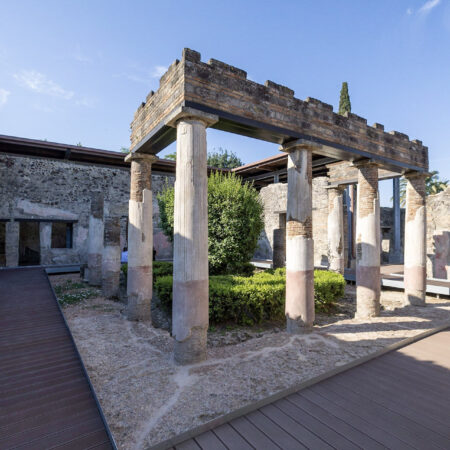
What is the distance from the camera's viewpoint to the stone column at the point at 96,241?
9773 mm

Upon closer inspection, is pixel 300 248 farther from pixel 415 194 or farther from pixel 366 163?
pixel 415 194

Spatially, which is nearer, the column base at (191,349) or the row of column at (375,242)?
the column base at (191,349)

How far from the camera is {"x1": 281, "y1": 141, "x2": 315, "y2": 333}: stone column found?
5.07m

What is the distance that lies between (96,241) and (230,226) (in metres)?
4.80

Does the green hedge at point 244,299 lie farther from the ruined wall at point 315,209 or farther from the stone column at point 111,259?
the ruined wall at point 315,209

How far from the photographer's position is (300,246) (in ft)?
16.7

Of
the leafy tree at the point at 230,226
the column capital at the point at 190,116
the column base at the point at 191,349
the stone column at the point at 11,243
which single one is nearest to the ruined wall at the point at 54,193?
the stone column at the point at 11,243

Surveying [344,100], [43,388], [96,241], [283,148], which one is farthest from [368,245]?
[344,100]

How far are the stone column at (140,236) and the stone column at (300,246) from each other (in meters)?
2.92

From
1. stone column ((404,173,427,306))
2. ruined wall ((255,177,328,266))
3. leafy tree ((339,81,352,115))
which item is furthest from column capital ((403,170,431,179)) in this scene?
leafy tree ((339,81,352,115))

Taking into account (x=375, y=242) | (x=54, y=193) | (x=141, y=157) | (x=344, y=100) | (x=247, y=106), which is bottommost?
(x=375, y=242)

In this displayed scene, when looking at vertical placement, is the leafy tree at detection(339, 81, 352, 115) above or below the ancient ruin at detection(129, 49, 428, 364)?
above

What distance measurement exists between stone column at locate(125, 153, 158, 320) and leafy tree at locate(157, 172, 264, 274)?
2890 millimetres

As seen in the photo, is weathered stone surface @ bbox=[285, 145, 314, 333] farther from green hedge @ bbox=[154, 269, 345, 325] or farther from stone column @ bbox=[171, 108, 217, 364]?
stone column @ bbox=[171, 108, 217, 364]
